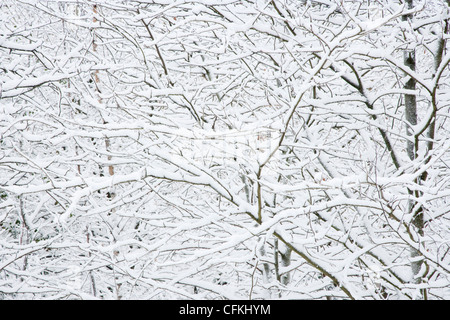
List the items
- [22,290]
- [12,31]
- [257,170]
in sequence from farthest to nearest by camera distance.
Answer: [22,290] → [12,31] → [257,170]

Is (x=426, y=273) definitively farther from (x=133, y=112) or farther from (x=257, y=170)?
(x=133, y=112)

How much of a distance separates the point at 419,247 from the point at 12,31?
4.02 metres

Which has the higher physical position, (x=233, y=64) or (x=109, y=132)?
(x=233, y=64)

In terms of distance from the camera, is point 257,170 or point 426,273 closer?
point 257,170
